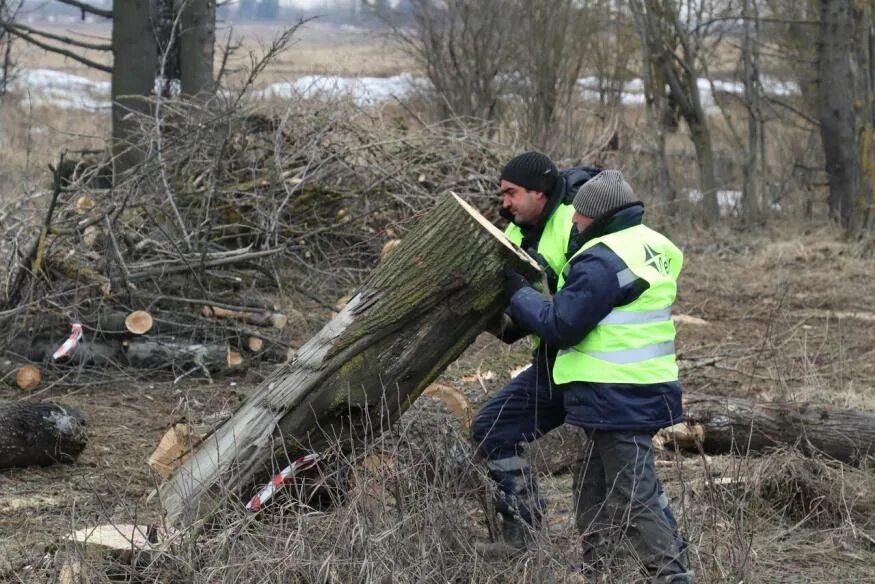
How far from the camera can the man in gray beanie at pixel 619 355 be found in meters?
3.93

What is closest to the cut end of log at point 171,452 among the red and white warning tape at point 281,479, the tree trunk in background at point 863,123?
the red and white warning tape at point 281,479

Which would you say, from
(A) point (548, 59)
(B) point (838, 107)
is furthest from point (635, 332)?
(A) point (548, 59)

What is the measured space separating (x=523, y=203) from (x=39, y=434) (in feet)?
9.85

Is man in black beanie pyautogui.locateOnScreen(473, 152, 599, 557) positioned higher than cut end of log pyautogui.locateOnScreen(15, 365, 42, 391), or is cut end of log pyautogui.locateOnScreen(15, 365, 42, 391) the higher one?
man in black beanie pyautogui.locateOnScreen(473, 152, 599, 557)

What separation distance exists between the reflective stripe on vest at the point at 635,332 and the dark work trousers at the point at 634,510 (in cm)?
24

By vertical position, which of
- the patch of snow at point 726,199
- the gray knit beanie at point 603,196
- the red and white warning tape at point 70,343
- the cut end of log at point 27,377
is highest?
the gray knit beanie at point 603,196

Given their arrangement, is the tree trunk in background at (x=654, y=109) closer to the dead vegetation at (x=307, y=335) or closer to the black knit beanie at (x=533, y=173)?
the dead vegetation at (x=307, y=335)

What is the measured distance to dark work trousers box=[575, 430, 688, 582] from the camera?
3.93 m

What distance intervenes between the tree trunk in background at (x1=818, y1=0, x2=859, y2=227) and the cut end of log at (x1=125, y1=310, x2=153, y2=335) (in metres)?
10.3

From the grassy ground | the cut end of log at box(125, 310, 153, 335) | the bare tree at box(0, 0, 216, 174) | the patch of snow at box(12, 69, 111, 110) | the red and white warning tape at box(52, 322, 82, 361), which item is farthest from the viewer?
the patch of snow at box(12, 69, 111, 110)

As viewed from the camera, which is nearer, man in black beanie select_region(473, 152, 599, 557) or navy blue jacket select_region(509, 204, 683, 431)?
navy blue jacket select_region(509, 204, 683, 431)

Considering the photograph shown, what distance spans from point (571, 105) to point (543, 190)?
1197cm

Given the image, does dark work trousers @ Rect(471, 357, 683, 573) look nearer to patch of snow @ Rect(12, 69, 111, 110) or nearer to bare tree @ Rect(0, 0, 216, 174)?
bare tree @ Rect(0, 0, 216, 174)

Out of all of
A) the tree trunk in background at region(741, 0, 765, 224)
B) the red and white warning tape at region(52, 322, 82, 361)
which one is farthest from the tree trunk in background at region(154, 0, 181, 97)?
the tree trunk in background at region(741, 0, 765, 224)
